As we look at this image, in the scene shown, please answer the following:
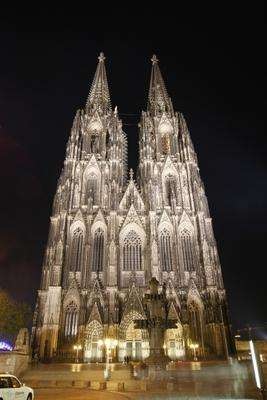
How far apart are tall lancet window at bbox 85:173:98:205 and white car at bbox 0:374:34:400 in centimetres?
2907

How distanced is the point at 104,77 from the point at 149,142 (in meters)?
20.7

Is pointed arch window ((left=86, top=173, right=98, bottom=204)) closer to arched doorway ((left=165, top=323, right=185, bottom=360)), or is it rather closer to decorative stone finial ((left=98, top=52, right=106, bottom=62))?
arched doorway ((left=165, top=323, right=185, bottom=360))

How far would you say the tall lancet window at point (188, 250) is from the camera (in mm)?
33781

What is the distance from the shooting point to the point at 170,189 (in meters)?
39.7

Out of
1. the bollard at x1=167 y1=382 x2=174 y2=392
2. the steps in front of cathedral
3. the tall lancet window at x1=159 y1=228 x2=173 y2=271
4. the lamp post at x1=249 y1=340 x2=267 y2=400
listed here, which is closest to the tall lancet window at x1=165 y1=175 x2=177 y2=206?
the tall lancet window at x1=159 y1=228 x2=173 y2=271

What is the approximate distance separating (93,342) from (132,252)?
33.7 feet

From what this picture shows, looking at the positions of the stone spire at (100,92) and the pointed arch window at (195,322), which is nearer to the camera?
the pointed arch window at (195,322)

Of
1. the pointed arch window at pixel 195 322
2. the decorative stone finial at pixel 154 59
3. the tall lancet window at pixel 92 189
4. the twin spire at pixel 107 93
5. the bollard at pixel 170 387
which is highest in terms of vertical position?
the decorative stone finial at pixel 154 59

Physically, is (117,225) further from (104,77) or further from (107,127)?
(104,77)

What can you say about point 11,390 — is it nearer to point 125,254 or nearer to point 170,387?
point 170,387

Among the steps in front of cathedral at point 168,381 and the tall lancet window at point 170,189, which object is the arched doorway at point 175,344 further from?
the tall lancet window at point 170,189

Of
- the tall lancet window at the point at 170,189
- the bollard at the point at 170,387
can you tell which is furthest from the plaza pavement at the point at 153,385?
the tall lancet window at the point at 170,189

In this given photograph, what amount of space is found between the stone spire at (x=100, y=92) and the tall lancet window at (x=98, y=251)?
2207 cm

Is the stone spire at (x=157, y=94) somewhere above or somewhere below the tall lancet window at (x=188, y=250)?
above
